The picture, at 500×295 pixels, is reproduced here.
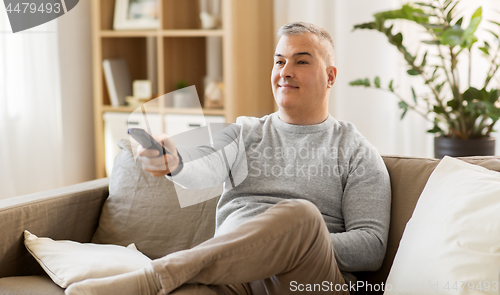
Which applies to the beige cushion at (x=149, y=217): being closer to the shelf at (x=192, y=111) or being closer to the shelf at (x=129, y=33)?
the shelf at (x=192, y=111)

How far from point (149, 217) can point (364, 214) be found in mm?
706

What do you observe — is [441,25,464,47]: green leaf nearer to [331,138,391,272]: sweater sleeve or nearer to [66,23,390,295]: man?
[66,23,390,295]: man

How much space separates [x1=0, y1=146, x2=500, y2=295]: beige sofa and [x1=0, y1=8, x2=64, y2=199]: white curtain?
113cm

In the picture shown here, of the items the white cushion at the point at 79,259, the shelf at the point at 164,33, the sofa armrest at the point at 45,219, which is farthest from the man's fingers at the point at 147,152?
the shelf at the point at 164,33

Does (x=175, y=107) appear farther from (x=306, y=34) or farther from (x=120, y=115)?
(x=306, y=34)

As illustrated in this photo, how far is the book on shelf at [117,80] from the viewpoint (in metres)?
3.13

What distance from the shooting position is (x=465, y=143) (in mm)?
2326

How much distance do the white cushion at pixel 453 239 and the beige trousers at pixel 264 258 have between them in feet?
0.70

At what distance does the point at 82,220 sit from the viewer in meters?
1.74

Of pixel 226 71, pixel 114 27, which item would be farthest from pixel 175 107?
pixel 114 27

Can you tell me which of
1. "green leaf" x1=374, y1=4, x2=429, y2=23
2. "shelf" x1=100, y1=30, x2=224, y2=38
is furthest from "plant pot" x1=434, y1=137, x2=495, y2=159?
"shelf" x1=100, y1=30, x2=224, y2=38

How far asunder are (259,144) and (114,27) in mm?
1866

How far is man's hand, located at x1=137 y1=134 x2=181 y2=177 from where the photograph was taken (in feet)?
4.03

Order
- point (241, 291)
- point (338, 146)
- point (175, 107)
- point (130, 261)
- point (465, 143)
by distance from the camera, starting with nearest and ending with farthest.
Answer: point (241, 291), point (130, 261), point (338, 146), point (465, 143), point (175, 107)
